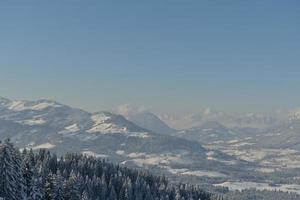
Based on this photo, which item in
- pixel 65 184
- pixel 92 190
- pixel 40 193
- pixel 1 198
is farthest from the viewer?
pixel 92 190

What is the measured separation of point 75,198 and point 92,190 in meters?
92.0

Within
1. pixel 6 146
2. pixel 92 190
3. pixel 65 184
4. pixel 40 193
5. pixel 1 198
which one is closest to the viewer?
pixel 1 198

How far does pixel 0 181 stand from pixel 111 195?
365 ft

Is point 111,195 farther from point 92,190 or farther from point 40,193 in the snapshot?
point 40,193

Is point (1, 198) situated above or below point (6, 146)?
below

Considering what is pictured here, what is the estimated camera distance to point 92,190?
191875 millimetres

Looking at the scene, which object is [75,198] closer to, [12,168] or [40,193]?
[40,193]

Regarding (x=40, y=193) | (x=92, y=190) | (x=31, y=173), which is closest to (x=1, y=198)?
A: (x=40, y=193)

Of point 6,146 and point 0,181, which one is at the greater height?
point 6,146

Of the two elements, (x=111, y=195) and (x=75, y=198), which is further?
(x=111, y=195)

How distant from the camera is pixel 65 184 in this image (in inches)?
3952

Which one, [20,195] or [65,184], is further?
[65,184]

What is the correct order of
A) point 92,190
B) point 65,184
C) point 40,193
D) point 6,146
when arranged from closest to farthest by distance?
point 6,146 → point 40,193 → point 65,184 → point 92,190

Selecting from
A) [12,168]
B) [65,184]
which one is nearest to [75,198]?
[65,184]
